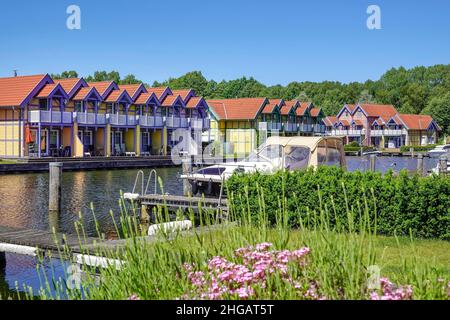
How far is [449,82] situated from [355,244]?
14421 centimetres

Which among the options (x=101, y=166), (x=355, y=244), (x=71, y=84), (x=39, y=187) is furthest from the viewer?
(x=71, y=84)

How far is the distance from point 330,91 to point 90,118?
277 feet

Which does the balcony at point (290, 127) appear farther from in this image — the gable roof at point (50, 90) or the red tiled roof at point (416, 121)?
the gable roof at point (50, 90)

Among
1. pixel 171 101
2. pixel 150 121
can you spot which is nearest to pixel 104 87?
pixel 150 121

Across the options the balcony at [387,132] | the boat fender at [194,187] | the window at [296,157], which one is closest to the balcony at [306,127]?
Result: the balcony at [387,132]

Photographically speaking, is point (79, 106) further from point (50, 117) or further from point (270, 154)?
point (270, 154)

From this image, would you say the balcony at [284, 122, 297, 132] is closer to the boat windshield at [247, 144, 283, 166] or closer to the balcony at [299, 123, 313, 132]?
the balcony at [299, 123, 313, 132]


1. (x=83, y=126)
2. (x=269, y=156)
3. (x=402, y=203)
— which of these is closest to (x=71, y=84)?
(x=83, y=126)

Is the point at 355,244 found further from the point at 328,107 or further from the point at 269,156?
the point at 328,107

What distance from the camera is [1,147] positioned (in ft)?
151

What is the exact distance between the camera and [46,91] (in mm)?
45781

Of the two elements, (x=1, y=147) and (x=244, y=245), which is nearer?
(x=244, y=245)

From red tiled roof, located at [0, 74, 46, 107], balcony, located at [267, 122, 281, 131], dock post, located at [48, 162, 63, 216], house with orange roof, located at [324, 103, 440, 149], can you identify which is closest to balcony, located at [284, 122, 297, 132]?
balcony, located at [267, 122, 281, 131]

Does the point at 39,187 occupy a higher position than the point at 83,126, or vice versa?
the point at 83,126
